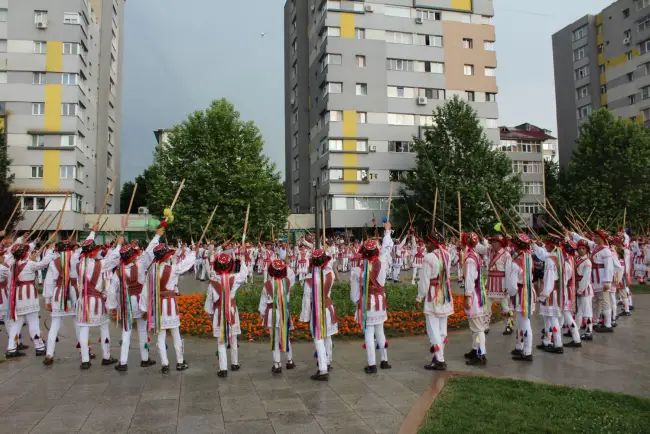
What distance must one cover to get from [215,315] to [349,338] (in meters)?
3.75

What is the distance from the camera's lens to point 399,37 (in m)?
49.3

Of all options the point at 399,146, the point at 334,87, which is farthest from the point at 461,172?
the point at 334,87

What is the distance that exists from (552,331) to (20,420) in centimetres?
911

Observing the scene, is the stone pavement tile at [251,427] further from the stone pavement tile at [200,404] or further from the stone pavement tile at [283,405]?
the stone pavement tile at [200,404]

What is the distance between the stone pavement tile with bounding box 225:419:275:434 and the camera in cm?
586

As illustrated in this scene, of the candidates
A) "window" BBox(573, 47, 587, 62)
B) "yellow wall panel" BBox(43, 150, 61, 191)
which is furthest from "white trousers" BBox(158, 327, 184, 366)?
"window" BBox(573, 47, 587, 62)

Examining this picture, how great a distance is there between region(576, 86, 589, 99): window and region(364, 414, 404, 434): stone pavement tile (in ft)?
214

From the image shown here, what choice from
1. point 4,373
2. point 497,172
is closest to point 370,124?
point 497,172

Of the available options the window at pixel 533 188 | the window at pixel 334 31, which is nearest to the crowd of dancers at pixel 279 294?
the window at pixel 334 31

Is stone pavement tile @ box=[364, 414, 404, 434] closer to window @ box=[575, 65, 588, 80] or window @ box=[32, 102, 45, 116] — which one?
window @ box=[32, 102, 45, 116]

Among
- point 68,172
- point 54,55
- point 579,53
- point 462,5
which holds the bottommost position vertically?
point 68,172

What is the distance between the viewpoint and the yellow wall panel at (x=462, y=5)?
50.8 m

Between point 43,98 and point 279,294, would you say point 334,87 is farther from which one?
point 279,294

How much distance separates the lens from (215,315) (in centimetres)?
859
